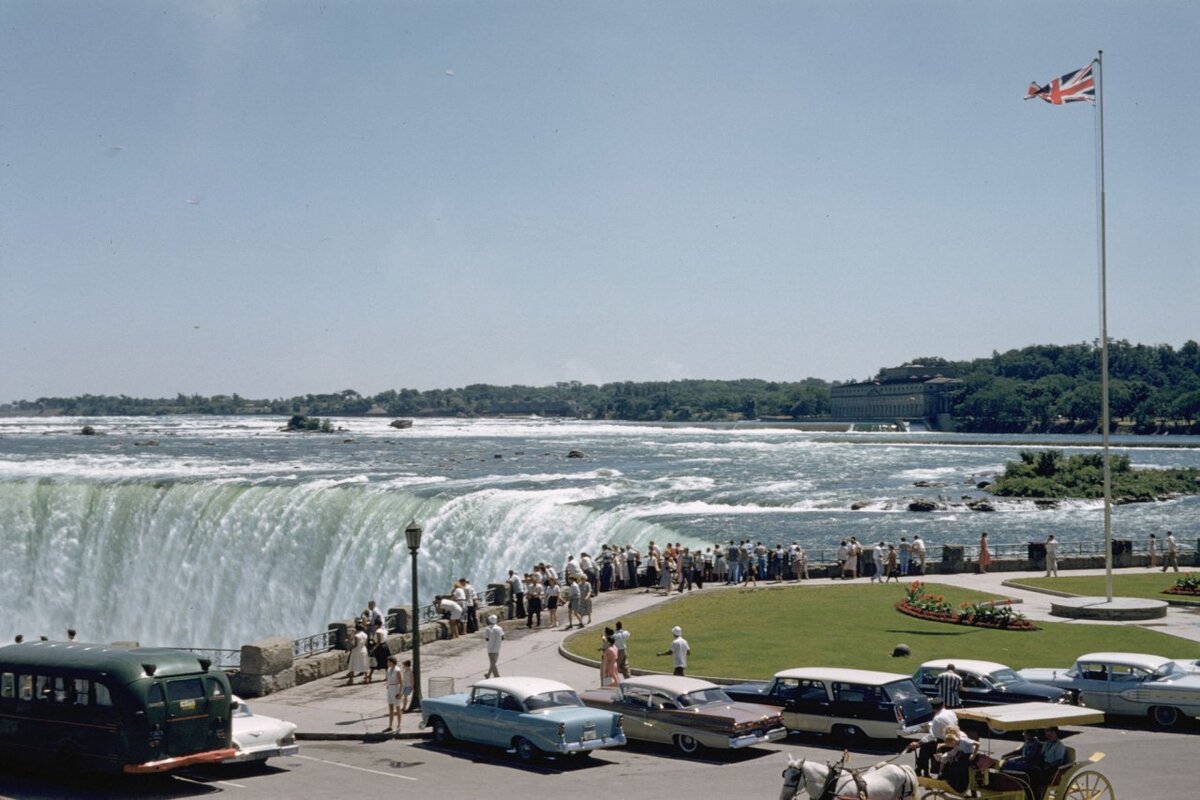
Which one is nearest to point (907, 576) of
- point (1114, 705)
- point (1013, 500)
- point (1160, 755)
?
point (1114, 705)

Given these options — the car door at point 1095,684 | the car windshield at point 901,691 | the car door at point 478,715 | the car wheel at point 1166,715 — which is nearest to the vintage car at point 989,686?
the car door at point 1095,684

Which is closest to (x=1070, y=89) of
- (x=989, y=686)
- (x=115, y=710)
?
(x=989, y=686)

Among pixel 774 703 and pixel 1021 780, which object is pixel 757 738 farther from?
pixel 1021 780

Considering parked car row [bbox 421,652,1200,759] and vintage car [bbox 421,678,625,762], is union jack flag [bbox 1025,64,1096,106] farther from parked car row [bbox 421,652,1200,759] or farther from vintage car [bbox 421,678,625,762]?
vintage car [bbox 421,678,625,762]

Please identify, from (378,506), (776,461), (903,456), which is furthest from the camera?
(903,456)

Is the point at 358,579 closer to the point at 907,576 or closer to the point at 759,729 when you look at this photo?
the point at 907,576

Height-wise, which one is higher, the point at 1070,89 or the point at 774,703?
the point at 1070,89
